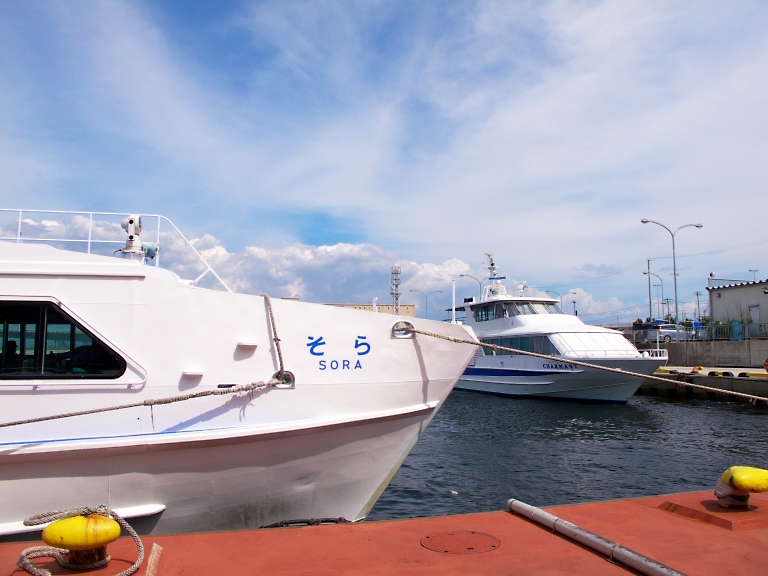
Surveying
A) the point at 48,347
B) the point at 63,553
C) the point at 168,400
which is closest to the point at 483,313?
the point at 168,400

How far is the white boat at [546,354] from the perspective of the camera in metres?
24.5

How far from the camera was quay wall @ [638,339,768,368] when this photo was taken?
113 feet

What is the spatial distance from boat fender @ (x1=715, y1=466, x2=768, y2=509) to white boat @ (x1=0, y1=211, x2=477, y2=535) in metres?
3.31

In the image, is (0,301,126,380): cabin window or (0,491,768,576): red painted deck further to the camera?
(0,301,126,380): cabin window

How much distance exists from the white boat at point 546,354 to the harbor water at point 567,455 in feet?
4.67

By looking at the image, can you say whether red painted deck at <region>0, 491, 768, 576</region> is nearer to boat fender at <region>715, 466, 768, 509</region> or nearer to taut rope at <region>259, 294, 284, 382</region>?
boat fender at <region>715, 466, 768, 509</region>

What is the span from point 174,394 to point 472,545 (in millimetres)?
3146

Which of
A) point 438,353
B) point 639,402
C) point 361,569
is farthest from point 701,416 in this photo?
point 361,569

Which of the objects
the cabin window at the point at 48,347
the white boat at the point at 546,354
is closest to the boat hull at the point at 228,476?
the cabin window at the point at 48,347

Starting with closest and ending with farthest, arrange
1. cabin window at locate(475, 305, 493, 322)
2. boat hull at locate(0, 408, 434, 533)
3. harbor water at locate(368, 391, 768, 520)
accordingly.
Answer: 1. boat hull at locate(0, 408, 434, 533)
2. harbor water at locate(368, 391, 768, 520)
3. cabin window at locate(475, 305, 493, 322)

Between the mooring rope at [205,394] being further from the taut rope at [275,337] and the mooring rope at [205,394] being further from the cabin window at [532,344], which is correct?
the cabin window at [532,344]

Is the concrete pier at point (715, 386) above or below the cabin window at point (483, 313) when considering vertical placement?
below

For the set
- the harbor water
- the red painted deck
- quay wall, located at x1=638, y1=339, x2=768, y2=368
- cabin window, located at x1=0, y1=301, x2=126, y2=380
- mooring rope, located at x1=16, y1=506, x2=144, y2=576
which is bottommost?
the harbor water

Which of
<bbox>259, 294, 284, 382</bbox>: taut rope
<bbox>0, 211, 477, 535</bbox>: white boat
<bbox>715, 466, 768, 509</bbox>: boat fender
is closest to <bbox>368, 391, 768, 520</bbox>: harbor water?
<bbox>0, 211, 477, 535</bbox>: white boat
